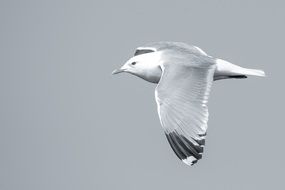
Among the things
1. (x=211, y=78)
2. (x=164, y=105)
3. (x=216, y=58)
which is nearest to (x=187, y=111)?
(x=164, y=105)

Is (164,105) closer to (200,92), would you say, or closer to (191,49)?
(200,92)

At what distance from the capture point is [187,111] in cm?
648

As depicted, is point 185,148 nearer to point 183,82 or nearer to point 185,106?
point 185,106

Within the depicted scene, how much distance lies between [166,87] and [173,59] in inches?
23.3

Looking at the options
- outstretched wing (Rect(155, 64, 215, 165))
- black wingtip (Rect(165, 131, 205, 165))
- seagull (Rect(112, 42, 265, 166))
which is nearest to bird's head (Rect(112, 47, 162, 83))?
seagull (Rect(112, 42, 265, 166))

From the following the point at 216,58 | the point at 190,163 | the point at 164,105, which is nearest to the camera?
the point at 190,163

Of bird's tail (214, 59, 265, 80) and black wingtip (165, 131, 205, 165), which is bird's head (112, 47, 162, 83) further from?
black wingtip (165, 131, 205, 165)

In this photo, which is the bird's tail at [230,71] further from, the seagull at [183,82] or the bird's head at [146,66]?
the bird's head at [146,66]

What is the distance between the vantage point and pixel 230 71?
7.47 meters

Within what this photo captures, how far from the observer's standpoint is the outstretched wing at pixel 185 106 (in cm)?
621

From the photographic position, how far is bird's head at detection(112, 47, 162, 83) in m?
7.44

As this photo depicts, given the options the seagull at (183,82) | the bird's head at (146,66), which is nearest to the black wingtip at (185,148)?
the seagull at (183,82)

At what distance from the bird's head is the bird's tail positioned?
2.03 feet

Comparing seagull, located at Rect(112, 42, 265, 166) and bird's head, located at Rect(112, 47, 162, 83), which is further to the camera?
bird's head, located at Rect(112, 47, 162, 83)
